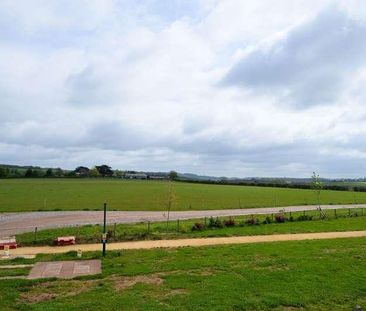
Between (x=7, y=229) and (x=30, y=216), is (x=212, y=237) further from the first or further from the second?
(x=30, y=216)

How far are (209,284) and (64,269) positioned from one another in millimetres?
6344

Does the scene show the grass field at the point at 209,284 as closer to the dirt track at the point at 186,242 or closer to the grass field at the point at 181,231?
the dirt track at the point at 186,242

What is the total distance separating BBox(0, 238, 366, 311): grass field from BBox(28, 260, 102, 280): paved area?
0.55 metres

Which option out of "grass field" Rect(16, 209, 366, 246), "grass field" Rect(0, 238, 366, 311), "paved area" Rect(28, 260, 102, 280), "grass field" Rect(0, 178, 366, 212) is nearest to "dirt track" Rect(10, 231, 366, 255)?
"grass field" Rect(16, 209, 366, 246)

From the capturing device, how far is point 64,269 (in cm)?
1748

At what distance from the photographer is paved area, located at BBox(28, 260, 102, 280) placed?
53.8 ft

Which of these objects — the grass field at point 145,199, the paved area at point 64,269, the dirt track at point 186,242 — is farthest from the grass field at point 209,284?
the grass field at point 145,199

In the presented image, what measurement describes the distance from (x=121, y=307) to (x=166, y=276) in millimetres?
3803

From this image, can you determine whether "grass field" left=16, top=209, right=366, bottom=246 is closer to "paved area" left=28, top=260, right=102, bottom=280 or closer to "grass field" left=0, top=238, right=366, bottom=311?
"grass field" left=0, top=238, right=366, bottom=311

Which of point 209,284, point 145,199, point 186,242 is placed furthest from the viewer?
Result: point 145,199

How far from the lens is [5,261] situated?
19359 mm

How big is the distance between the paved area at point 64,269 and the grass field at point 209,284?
0.55 metres

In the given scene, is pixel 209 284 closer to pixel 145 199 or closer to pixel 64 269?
pixel 64 269

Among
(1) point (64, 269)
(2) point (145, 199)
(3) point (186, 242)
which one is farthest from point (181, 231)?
(2) point (145, 199)
